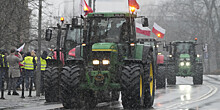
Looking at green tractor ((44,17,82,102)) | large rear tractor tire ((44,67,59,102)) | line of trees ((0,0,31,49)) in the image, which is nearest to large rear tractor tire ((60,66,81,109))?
green tractor ((44,17,82,102))

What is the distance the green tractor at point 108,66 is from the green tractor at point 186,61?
15.6 m

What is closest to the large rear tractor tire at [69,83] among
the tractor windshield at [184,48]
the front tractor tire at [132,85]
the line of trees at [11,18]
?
the front tractor tire at [132,85]

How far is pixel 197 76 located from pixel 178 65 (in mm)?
1871

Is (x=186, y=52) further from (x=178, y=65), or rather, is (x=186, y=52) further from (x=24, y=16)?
(x=24, y=16)

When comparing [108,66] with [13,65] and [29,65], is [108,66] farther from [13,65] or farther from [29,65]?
[29,65]

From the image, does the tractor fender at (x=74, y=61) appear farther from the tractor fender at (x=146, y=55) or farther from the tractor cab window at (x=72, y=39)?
the tractor cab window at (x=72, y=39)

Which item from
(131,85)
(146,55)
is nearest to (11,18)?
(146,55)

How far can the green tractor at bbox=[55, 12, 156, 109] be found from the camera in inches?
524

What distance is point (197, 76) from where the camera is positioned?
3062 cm

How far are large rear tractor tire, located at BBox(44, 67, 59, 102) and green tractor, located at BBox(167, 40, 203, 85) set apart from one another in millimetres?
14384

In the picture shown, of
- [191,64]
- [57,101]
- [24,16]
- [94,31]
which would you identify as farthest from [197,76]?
[94,31]

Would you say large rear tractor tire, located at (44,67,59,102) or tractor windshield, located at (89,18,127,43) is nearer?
tractor windshield, located at (89,18,127,43)

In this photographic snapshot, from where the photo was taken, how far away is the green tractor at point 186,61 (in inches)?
1211

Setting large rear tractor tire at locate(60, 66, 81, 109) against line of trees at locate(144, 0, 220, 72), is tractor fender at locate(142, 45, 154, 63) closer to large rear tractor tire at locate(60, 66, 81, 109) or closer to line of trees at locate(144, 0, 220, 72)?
large rear tractor tire at locate(60, 66, 81, 109)
